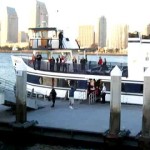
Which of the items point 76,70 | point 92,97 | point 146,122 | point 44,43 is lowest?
point 92,97

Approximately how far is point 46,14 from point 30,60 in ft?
22.3

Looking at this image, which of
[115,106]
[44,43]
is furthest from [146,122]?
[44,43]

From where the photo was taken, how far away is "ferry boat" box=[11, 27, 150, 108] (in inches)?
1156

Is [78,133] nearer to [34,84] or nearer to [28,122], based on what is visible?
[28,122]

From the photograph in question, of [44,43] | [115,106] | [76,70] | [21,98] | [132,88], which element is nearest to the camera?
[115,106]

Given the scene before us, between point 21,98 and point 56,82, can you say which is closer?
point 21,98

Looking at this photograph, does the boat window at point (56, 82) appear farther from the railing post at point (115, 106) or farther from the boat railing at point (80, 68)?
the railing post at point (115, 106)

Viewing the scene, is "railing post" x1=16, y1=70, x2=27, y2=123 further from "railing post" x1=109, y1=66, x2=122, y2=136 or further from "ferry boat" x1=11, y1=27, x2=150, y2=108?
"ferry boat" x1=11, y1=27, x2=150, y2=108

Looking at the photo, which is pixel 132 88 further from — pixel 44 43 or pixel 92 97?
pixel 44 43

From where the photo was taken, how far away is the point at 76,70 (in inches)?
1257

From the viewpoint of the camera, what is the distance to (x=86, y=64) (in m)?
33.2

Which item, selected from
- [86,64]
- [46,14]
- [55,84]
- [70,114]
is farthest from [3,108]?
[46,14]

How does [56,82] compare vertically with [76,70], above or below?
below

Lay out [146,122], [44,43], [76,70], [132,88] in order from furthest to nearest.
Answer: [44,43]
[76,70]
[132,88]
[146,122]
